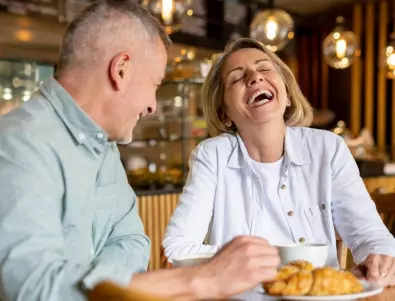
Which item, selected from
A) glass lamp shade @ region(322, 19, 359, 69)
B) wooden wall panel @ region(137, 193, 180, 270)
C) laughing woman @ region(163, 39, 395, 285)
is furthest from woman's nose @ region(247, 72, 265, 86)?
glass lamp shade @ region(322, 19, 359, 69)

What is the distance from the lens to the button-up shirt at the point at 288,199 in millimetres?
1998

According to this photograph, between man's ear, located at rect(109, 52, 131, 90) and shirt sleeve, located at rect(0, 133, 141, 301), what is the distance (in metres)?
0.22

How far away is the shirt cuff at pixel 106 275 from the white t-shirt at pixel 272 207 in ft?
3.38

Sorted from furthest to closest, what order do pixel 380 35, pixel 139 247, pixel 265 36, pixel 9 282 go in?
pixel 380 35 < pixel 265 36 < pixel 139 247 < pixel 9 282

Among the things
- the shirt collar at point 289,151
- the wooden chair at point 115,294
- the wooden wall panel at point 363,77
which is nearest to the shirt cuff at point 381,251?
the shirt collar at point 289,151

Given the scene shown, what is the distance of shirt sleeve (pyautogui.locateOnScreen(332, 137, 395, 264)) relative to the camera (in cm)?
189

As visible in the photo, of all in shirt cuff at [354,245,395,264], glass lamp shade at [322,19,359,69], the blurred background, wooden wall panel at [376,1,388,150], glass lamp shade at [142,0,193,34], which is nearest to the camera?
shirt cuff at [354,245,395,264]

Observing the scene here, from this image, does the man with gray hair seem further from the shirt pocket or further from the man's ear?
the shirt pocket

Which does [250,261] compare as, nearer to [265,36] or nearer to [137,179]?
[137,179]

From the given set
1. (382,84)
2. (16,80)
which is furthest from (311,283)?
(382,84)

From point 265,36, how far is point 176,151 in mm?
1286

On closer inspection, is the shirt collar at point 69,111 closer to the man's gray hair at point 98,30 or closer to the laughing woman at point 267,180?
the man's gray hair at point 98,30

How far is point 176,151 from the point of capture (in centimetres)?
488

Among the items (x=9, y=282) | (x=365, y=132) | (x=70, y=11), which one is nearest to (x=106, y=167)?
(x=9, y=282)
